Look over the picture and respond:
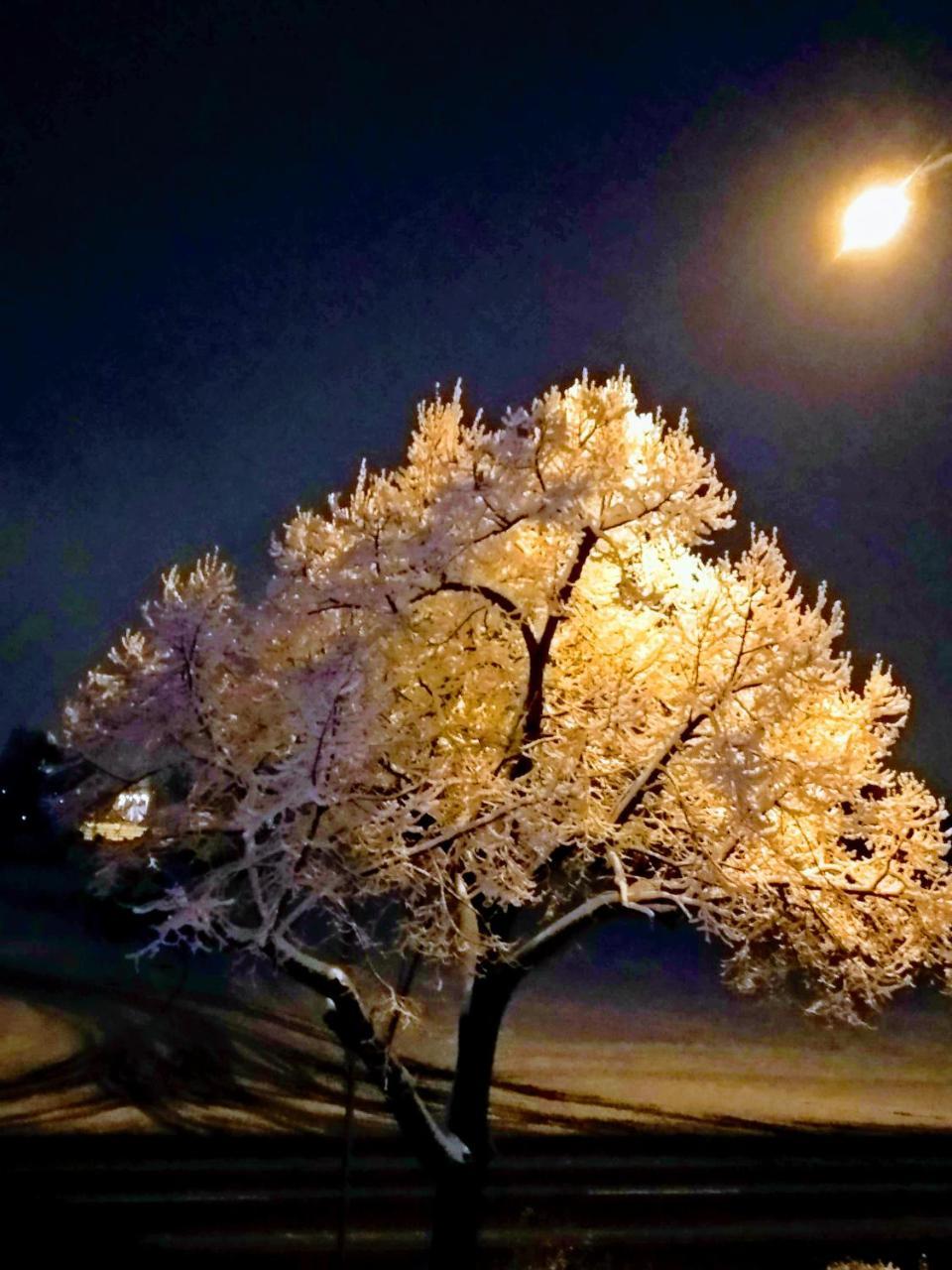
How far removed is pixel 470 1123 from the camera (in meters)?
8.67

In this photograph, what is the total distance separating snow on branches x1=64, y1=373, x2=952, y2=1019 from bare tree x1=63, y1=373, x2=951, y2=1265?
30mm

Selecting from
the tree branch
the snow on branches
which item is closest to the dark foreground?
the tree branch

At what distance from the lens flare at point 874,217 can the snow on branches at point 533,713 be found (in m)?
→ 4.40

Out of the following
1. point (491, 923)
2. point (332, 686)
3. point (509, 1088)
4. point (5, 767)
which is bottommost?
point (509, 1088)

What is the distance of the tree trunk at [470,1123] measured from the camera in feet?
27.3

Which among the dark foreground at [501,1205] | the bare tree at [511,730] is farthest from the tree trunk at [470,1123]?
the dark foreground at [501,1205]

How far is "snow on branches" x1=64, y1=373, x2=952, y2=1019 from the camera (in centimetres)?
786

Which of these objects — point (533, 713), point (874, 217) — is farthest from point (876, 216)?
point (533, 713)

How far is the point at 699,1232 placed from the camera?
38.8 ft

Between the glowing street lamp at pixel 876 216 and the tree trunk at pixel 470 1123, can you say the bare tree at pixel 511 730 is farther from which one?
the glowing street lamp at pixel 876 216

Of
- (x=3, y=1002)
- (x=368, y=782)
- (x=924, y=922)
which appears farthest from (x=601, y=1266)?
(x=3, y=1002)

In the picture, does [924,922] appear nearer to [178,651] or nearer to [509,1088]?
[178,651]

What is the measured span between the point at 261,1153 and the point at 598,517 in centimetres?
1068

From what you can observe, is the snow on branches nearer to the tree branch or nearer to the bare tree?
the bare tree
